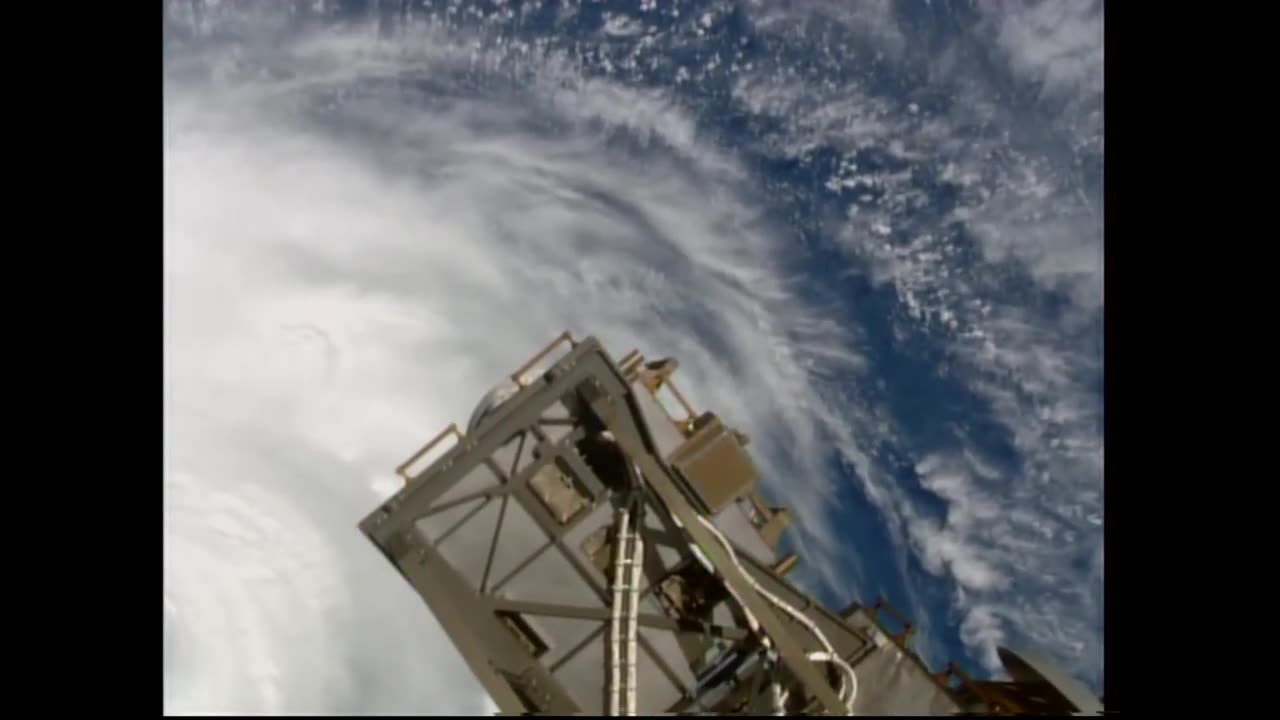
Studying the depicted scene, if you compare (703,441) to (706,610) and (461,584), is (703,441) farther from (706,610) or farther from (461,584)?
(461,584)

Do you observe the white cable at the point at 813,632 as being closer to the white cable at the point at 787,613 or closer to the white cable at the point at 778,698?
the white cable at the point at 787,613

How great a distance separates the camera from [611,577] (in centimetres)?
956

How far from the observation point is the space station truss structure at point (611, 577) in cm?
920

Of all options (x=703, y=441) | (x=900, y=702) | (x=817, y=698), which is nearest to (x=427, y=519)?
(x=703, y=441)

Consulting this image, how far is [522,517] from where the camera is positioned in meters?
9.92

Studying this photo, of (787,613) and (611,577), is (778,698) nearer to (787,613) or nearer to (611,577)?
(787,613)

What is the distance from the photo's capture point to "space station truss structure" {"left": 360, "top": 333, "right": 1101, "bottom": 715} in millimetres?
9195

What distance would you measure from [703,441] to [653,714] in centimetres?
307

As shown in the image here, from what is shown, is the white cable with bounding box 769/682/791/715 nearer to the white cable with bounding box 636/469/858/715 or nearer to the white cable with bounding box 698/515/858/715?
the white cable with bounding box 636/469/858/715

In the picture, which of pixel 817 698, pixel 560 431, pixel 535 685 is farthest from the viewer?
pixel 560 431

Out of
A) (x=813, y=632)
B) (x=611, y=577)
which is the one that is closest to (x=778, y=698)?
(x=813, y=632)

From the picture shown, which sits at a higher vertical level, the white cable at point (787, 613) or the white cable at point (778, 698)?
the white cable at point (787, 613)

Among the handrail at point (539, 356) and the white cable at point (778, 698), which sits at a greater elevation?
the handrail at point (539, 356)

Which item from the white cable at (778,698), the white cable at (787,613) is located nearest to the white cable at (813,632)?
the white cable at (787,613)
